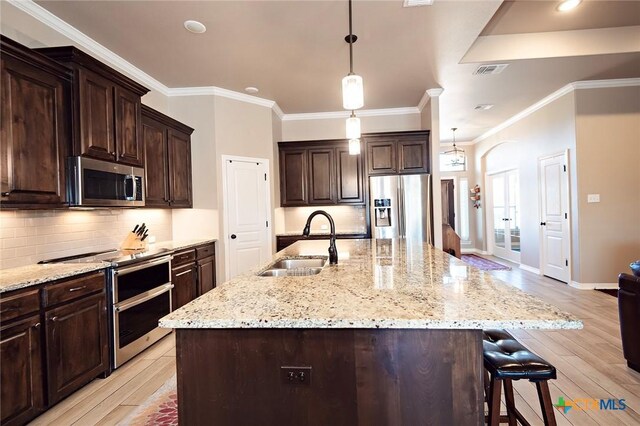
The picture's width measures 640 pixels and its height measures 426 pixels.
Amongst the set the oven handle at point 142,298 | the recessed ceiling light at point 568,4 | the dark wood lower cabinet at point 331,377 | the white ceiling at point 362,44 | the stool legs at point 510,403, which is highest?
the recessed ceiling light at point 568,4

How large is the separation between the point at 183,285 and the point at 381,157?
133 inches

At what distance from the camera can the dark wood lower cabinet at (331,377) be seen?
3.39 feet

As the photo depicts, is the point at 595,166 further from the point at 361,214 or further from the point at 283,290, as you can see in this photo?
the point at 283,290

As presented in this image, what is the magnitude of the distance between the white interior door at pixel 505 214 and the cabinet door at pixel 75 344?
7185 mm

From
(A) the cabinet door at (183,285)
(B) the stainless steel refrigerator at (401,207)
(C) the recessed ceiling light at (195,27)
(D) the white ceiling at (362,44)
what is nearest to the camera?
(D) the white ceiling at (362,44)

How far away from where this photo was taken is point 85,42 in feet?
9.82

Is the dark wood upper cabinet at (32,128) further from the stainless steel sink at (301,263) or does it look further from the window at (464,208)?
the window at (464,208)

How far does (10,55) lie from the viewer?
6.56 ft

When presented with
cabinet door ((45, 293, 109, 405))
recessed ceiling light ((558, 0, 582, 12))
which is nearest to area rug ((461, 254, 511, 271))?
recessed ceiling light ((558, 0, 582, 12))

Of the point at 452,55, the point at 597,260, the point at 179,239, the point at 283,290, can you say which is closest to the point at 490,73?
the point at 452,55

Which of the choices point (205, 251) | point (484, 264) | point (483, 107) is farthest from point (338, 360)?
point (484, 264)

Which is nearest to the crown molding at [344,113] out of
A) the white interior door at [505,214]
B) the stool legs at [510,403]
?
the white interior door at [505,214]

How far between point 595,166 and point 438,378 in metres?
5.20

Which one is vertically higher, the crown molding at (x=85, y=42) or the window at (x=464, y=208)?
the crown molding at (x=85, y=42)
